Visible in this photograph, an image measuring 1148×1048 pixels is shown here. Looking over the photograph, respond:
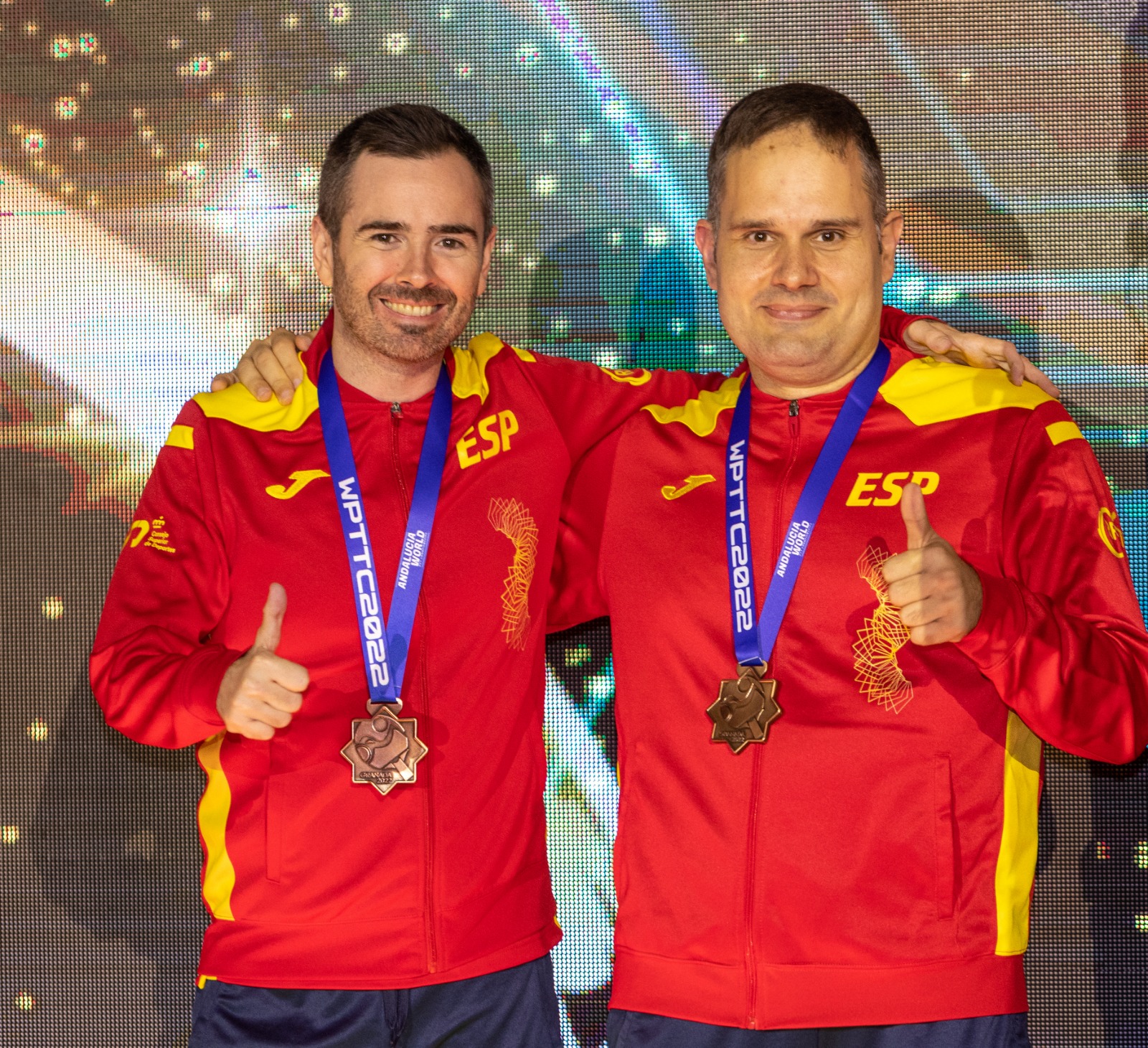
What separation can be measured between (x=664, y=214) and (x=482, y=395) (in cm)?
101

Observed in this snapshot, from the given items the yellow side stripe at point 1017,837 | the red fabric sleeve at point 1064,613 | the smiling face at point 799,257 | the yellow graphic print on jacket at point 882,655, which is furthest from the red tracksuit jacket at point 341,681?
the yellow side stripe at point 1017,837

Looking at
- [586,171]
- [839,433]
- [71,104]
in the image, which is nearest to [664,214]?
Result: [586,171]

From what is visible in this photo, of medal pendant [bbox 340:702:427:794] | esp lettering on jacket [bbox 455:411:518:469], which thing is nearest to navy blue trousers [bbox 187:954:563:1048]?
medal pendant [bbox 340:702:427:794]

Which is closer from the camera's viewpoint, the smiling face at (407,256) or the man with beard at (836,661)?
the man with beard at (836,661)

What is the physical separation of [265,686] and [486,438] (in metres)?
0.85

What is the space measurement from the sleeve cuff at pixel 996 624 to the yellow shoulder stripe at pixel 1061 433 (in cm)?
47

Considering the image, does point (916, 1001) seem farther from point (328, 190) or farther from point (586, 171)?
point (586, 171)

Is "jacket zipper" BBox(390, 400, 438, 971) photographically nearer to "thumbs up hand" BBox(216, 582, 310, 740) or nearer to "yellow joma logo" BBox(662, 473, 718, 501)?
"thumbs up hand" BBox(216, 582, 310, 740)

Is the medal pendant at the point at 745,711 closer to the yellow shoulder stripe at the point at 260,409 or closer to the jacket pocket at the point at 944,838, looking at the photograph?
the jacket pocket at the point at 944,838

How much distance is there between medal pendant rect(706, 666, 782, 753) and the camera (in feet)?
7.66

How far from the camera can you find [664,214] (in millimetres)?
3461

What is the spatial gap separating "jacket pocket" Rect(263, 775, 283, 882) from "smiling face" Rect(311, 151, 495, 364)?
0.95 meters

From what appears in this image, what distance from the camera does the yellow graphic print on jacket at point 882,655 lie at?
2363 millimetres

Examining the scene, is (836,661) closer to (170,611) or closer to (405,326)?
(405,326)
